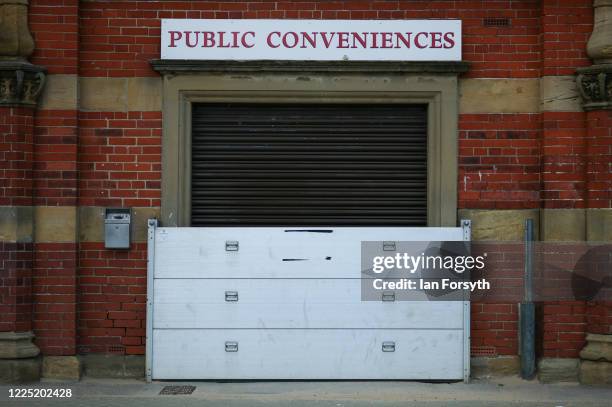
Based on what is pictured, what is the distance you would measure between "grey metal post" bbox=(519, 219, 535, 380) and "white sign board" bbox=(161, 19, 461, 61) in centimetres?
204

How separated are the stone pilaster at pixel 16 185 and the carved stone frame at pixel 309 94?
1347mm

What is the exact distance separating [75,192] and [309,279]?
2547 mm

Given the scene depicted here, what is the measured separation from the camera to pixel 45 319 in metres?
8.84

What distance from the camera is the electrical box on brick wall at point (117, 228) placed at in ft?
29.1

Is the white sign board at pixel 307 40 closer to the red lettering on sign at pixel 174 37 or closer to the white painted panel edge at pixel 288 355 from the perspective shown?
the red lettering on sign at pixel 174 37

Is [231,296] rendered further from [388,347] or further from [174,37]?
[174,37]

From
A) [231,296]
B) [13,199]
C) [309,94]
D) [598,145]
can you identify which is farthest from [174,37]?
[598,145]

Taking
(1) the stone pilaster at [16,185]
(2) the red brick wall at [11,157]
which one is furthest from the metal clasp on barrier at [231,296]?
(2) the red brick wall at [11,157]

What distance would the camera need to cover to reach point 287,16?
353 inches

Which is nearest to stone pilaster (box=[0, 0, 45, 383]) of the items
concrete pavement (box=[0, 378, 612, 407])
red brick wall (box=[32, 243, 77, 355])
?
red brick wall (box=[32, 243, 77, 355])

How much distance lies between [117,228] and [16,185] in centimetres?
108

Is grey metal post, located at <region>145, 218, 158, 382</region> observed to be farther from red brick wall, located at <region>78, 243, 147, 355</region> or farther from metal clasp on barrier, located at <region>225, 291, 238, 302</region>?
metal clasp on barrier, located at <region>225, 291, 238, 302</region>

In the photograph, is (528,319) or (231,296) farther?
(528,319)

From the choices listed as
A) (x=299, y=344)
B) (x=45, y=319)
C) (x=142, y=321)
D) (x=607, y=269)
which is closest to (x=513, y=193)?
(x=607, y=269)
